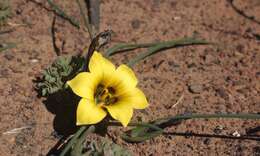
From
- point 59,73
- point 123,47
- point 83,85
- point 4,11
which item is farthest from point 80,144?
point 4,11

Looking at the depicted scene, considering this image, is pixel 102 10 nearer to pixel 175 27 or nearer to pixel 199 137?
pixel 175 27

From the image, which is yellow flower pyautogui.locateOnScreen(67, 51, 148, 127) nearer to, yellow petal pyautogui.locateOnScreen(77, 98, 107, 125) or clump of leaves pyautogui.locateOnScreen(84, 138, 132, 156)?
yellow petal pyautogui.locateOnScreen(77, 98, 107, 125)

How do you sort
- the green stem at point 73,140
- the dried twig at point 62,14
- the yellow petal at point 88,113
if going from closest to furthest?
the yellow petal at point 88,113 < the green stem at point 73,140 < the dried twig at point 62,14

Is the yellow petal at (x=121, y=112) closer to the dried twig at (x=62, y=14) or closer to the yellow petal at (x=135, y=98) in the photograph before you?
the yellow petal at (x=135, y=98)

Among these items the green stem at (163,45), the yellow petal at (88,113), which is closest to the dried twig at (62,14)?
the green stem at (163,45)

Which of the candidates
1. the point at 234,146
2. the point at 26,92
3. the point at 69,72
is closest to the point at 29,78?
the point at 26,92
